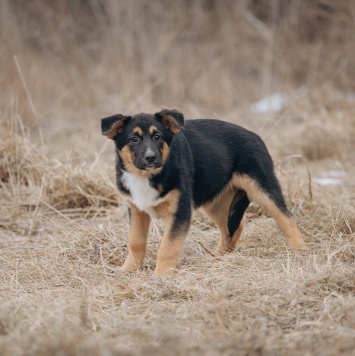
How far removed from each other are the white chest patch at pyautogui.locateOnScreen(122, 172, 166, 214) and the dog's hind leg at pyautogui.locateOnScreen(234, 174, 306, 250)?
3.19 feet

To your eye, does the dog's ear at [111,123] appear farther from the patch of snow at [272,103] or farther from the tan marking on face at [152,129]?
the patch of snow at [272,103]

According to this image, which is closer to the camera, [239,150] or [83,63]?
[239,150]

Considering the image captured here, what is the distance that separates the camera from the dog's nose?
5.41 metres

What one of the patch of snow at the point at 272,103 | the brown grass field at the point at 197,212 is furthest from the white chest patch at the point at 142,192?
the patch of snow at the point at 272,103

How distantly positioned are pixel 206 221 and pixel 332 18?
27.9 feet

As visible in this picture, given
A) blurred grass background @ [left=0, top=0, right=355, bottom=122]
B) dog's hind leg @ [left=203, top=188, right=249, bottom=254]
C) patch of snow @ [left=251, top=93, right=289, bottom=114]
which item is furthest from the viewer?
blurred grass background @ [left=0, top=0, right=355, bottom=122]

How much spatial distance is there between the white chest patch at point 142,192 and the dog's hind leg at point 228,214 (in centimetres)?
84

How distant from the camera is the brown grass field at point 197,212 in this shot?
396 centimetres

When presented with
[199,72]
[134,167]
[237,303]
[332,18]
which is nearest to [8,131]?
[134,167]

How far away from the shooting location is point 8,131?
28.5ft

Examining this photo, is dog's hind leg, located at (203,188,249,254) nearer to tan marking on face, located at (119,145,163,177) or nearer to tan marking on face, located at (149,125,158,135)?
tan marking on face, located at (119,145,163,177)

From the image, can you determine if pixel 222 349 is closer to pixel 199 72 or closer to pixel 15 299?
pixel 15 299

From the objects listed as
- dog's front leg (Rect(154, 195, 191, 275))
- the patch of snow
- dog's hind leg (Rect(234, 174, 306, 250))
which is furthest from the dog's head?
the patch of snow

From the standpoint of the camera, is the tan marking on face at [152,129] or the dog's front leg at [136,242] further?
the dog's front leg at [136,242]
